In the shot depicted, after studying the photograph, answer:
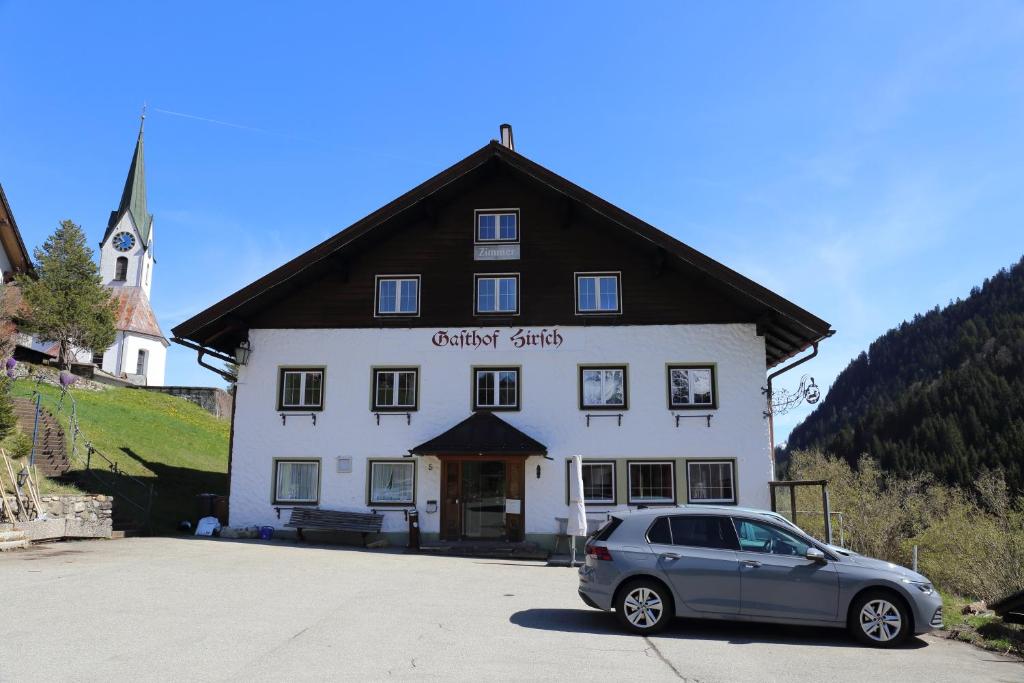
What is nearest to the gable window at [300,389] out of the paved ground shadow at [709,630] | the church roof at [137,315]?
the paved ground shadow at [709,630]

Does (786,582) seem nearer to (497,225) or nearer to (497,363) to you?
(497,363)

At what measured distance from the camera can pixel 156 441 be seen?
100ft

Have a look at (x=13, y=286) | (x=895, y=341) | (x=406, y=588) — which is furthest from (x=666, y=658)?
(x=895, y=341)

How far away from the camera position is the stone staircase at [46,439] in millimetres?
20484

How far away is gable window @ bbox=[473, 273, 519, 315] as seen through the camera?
20.6 metres

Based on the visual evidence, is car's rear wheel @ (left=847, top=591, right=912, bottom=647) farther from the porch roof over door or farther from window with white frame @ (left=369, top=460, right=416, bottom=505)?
window with white frame @ (left=369, top=460, right=416, bottom=505)

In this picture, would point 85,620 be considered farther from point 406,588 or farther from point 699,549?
point 699,549

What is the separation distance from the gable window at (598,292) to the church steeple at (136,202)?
61.4m

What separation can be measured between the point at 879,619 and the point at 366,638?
5762 millimetres

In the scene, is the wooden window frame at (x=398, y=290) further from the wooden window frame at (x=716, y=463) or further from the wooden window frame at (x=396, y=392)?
the wooden window frame at (x=716, y=463)

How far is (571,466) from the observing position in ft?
63.8

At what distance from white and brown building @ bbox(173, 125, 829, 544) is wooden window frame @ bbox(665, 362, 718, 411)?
0.06 m

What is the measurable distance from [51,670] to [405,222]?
15903mm

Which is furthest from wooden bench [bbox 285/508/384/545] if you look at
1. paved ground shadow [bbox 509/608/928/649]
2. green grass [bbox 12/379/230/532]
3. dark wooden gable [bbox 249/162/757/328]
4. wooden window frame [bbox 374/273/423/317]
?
paved ground shadow [bbox 509/608/928/649]
